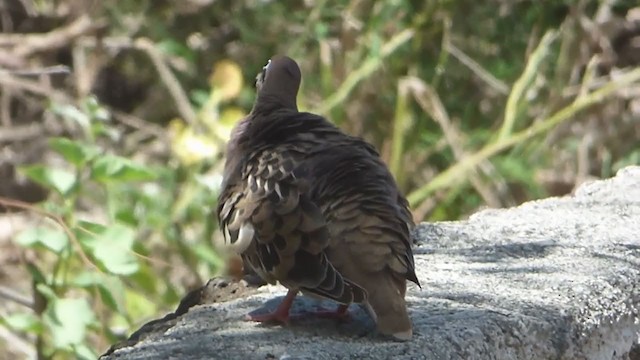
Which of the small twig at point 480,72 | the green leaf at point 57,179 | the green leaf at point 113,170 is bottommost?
the green leaf at point 57,179

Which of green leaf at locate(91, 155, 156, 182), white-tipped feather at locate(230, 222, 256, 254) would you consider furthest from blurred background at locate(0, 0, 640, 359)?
white-tipped feather at locate(230, 222, 256, 254)

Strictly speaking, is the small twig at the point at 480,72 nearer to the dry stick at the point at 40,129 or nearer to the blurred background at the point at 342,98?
the blurred background at the point at 342,98

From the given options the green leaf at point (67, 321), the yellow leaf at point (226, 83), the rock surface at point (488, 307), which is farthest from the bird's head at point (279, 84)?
the yellow leaf at point (226, 83)

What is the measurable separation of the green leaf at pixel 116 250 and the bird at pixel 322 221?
95cm

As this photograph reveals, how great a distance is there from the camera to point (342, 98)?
6.84 metres

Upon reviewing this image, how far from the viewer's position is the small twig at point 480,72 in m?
7.46

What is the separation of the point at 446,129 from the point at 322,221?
13.4 feet

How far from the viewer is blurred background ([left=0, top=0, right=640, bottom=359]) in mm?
6590

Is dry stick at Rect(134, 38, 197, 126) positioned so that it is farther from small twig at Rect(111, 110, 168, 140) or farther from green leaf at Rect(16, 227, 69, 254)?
green leaf at Rect(16, 227, 69, 254)

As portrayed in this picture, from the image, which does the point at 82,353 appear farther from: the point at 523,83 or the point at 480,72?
the point at 480,72

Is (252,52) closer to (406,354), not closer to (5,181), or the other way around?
(5,181)

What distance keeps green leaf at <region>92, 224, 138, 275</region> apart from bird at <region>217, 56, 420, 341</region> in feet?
3.13

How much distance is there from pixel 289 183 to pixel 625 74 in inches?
A: 187

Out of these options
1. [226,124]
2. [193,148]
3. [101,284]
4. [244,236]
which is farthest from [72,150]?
[226,124]
